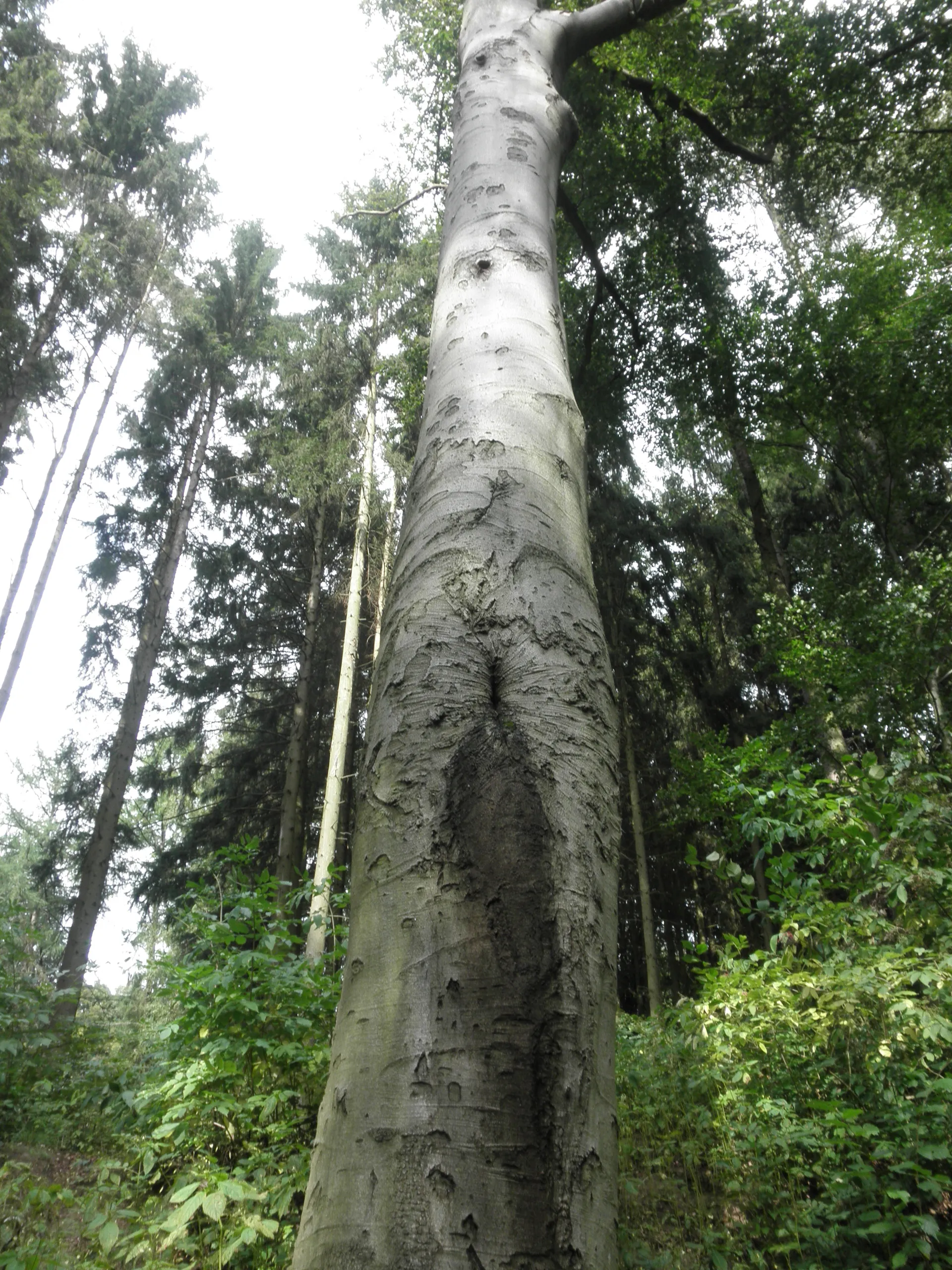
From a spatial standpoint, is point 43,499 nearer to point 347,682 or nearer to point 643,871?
point 347,682

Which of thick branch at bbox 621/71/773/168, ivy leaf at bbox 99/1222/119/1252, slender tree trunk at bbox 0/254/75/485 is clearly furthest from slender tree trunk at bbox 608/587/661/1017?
slender tree trunk at bbox 0/254/75/485

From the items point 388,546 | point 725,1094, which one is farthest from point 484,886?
point 388,546

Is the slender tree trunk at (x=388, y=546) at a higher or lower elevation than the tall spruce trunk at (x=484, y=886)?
higher

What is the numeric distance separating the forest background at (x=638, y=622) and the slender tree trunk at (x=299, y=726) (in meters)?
0.12

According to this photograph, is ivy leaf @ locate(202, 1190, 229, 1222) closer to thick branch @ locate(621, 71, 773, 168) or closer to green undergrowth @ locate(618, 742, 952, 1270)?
green undergrowth @ locate(618, 742, 952, 1270)

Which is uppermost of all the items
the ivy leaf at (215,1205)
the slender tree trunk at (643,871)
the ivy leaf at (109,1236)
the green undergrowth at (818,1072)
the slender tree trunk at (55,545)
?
the slender tree trunk at (55,545)

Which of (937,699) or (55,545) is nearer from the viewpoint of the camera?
(937,699)

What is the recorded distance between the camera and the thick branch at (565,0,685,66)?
10.3 feet

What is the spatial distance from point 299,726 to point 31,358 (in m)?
7.93

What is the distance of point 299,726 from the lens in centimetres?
1266

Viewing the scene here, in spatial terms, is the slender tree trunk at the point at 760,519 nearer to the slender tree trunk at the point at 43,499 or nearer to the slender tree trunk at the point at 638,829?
the slender tree trunk at the point at 638,829

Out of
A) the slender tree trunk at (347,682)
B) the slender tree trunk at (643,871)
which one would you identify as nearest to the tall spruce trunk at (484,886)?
the slender tree trunk at (347,682)

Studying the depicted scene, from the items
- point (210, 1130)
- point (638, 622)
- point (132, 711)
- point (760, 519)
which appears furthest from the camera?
point (638, 622)

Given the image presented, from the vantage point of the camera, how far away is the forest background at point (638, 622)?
256cm
